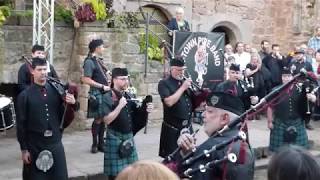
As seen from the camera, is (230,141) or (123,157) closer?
(230,141)

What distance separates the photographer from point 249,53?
43.3 feet

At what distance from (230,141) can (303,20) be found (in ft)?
45.4

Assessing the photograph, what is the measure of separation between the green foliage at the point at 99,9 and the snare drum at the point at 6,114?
435 centimetres

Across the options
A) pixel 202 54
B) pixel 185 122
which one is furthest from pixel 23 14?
pixel 185 122

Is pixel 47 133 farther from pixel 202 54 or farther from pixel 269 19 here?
pixel 269 19

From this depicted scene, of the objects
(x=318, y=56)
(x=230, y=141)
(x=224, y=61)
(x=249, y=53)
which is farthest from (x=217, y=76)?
(x=230, y=141)

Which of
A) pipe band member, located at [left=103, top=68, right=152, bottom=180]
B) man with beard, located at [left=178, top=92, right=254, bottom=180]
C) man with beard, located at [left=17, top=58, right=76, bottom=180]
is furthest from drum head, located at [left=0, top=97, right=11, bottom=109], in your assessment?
man with beard, located at [left=178, top=92, right=254, bottom=180]

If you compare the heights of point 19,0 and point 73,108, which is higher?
point 19,0

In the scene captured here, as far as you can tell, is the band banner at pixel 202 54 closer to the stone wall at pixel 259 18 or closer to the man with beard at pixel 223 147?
the stone wall at pixel 259 18

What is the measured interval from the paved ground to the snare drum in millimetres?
1055

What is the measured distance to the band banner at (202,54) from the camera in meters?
11.9

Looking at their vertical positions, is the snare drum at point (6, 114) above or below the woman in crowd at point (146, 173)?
below

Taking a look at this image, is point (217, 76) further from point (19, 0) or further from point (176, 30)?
point (19, 0)

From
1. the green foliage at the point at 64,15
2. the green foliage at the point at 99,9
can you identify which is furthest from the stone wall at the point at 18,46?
the green foliage at the point at 99,9
